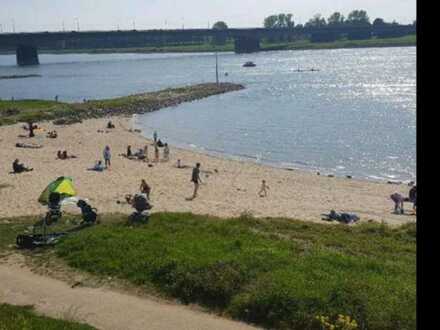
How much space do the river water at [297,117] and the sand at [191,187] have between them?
5.10m

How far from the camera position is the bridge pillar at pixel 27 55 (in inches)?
7352

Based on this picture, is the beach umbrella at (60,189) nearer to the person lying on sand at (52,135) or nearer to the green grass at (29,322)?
the green grass at (29,322)

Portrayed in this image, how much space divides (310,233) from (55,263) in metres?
6.90

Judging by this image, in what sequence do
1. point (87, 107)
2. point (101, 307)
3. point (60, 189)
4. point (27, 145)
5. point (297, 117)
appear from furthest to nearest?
point (297, 117), point (87, 107), point (27, 145), point (60, 189), point (101, 307)

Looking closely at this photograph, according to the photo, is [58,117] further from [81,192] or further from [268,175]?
[81,192]

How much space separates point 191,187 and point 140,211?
35.2 feet

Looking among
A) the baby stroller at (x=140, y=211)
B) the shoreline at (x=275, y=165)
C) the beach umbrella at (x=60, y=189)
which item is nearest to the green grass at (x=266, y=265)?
the baby stroller at (x=140, y=211)

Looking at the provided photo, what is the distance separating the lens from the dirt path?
10.6m

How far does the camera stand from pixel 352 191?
30.5m

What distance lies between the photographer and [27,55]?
190375mm

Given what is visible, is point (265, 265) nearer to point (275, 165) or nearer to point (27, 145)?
point (275, 165)

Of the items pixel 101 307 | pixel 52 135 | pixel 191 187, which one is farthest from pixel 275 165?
pixel 101 307

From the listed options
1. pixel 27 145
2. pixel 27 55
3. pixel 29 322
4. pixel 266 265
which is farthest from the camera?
pixel 27 55
